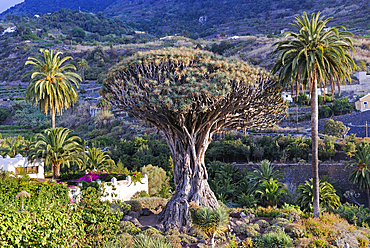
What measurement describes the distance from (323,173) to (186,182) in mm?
22507

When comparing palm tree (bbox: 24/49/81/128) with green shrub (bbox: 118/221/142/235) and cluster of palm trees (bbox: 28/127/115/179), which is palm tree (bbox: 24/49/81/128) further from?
green shrub (bbox: 118/221/142/235)

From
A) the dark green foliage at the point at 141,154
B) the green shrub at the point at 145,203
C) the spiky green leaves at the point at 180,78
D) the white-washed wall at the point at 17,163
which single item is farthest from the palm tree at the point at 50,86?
the dark green foliage at the point at 141,154

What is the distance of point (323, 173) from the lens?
33094 millimetres

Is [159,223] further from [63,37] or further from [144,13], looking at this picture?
[144,13]

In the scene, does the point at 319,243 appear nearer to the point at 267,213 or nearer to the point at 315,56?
the point at 267,213

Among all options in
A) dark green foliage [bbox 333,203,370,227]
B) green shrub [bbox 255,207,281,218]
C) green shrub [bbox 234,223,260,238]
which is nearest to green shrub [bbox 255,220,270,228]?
green shrub [bbox 234,223,260,238]

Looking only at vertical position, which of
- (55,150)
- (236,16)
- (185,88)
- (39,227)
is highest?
(236,16)

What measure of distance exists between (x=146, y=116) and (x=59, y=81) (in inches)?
459

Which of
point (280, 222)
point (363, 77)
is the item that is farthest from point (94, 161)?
point (363, 77)

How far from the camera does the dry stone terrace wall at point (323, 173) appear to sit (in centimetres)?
3143

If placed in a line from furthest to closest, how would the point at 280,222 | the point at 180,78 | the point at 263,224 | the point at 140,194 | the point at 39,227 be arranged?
1. the point at 140,194
2. the point at 263,224
3. the point at 280,222
4. the point at 180,78
5. the point at 39,227

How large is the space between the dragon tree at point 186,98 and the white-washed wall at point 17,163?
1047cm

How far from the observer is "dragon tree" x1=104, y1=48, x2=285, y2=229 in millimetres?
A: 13859

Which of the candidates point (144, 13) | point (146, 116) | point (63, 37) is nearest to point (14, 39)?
point (63, 37)
